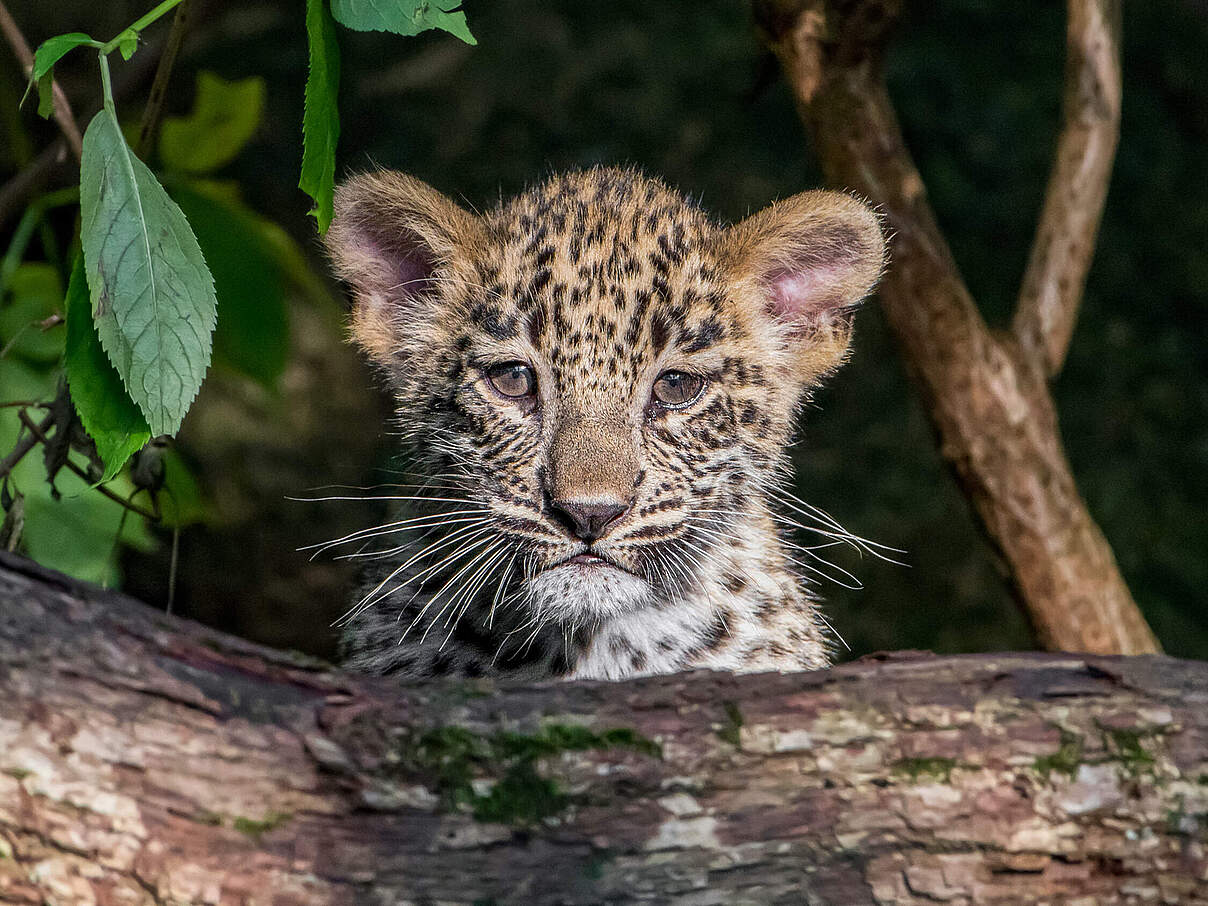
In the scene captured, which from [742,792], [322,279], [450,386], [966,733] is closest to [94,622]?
[742,792]

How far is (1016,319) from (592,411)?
203 centimetres

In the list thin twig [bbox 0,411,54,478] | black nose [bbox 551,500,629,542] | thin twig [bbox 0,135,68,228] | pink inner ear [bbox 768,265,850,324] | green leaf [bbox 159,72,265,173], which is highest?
green leaf [bbox 159,72,265,173]

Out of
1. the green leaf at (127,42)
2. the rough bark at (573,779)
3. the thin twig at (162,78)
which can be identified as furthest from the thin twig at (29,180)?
the rough bark at (573,779)

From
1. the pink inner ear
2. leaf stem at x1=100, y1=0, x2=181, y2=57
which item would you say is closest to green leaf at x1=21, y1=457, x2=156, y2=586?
leaf stem at x1=100, y1=0, x2=181, y2=57

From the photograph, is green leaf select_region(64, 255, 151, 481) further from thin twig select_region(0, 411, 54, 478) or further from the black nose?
the black nose

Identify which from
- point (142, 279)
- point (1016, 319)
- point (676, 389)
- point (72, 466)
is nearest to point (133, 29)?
point (142, 279)

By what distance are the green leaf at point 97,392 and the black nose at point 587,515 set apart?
3.87ft

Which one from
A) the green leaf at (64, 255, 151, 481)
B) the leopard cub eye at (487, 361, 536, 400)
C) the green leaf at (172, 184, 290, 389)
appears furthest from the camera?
the green leaf at (172, 184, 290, 389)

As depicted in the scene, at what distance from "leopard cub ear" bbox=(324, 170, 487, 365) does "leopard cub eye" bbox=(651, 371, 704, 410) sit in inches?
31.1

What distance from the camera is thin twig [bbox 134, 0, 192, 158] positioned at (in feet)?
12.4

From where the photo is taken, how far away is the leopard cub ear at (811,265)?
441cm

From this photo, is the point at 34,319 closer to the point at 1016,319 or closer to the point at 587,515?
the point at 587,515

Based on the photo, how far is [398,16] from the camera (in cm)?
276

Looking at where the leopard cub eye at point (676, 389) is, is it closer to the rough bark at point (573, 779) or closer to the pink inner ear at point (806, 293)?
the pink inner ear at point (806, 293)
